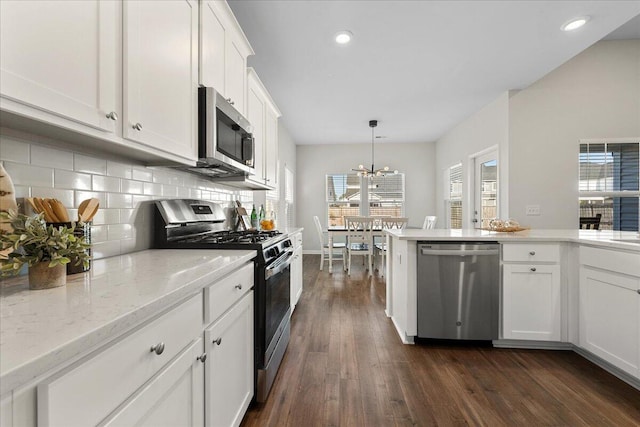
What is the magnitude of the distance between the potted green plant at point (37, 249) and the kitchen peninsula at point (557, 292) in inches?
79.9

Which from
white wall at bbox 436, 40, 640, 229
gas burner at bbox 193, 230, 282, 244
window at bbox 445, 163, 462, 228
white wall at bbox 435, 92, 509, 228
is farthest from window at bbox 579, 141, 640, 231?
gas burner at bbox 193, 230, 282, 244

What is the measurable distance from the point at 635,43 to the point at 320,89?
412 centimetres

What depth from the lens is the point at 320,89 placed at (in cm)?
388

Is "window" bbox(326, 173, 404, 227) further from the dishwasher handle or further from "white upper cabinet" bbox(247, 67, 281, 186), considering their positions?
the dishwasher handle

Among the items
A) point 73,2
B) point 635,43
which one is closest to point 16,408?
point 73,2

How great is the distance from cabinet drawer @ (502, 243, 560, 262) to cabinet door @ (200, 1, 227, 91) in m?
2.34

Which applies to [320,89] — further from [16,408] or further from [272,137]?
[16,408]

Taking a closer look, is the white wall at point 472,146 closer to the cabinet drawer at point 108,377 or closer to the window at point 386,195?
the window at point 386,195

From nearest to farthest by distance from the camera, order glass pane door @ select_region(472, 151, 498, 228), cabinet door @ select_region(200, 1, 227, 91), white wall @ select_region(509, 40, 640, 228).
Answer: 1. cabinet door @ select_region(200, 1, 227, 91)
2. white wall @ select_region(509, 40, 640, 228)
3. glass pane door @ select_region(472, 151, 498, 228)

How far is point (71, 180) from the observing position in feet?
3.86

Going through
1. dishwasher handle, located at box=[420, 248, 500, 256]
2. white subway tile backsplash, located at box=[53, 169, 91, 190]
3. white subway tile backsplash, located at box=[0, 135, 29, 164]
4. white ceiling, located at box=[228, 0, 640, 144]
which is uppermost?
white ceiling, located at box=[228, 0, 640, 144]

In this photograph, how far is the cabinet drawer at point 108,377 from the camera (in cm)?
48

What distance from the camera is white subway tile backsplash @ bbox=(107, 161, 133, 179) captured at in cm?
139

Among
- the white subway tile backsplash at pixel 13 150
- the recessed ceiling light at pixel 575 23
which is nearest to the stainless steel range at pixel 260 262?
the white subway tile backsplash at pixel 13 150
